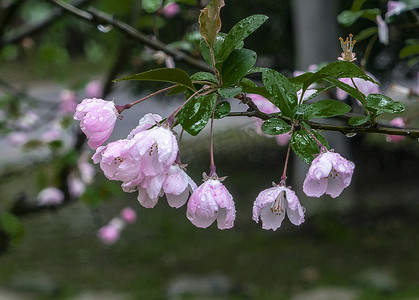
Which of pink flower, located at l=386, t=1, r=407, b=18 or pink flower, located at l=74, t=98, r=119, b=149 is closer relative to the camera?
pink flower, located at l=74, t=98, r=119, b=149

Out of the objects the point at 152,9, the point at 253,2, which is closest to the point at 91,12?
the point at 152,9

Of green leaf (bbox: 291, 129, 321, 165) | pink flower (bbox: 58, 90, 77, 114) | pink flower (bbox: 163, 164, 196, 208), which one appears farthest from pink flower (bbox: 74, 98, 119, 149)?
pink flower (bbox: 58, 90, 77, 114)

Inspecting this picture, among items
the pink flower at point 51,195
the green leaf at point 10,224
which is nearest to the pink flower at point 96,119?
the green leaf at point 10,224

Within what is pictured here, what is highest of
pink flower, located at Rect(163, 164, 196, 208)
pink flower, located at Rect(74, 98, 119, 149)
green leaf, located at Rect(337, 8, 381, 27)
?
green leaf, located at Rect(337, 8, 381, 27)

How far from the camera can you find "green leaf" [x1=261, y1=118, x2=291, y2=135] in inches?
24.4

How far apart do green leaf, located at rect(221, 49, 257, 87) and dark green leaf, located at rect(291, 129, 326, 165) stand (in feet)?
0.29

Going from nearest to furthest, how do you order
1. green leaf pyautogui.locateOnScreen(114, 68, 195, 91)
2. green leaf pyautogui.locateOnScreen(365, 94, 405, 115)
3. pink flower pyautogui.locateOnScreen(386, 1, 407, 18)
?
1. green leaf pyautogui.locateOnScreen(114, 68, 195, 91)
2. green leaf pyautogui.locateOnScreen(365, 94, 405, 115)
3. pink flower pyautogui.locateOnScreen(386, 1, 407, 18)

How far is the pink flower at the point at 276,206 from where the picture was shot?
25.2 inches

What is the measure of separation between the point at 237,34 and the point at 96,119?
18 cm

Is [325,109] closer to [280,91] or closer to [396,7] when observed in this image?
[280,91]

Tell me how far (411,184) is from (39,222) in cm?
342

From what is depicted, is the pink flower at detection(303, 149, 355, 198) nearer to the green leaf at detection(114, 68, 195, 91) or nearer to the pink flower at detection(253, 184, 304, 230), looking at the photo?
the pink flower at detection(253, 184, 304, 230)

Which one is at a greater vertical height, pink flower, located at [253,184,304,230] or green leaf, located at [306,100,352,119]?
green leaf, located at [306,100,352,119]

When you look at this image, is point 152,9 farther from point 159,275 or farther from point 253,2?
point 253,2
